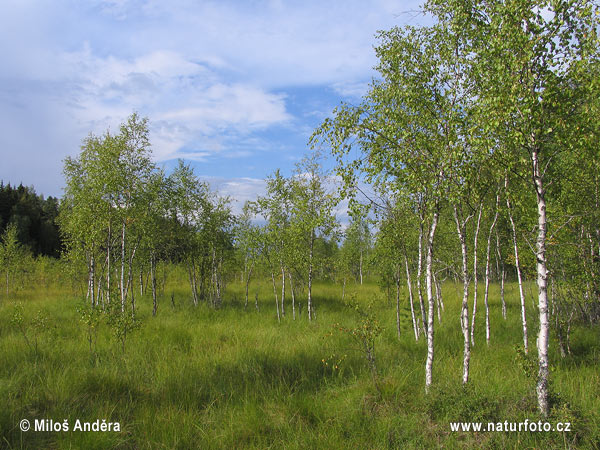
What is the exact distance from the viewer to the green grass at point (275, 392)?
6934 millimetres

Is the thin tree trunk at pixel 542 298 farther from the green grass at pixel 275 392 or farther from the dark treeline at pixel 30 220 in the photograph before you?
the dark treeline at pixel 30 220

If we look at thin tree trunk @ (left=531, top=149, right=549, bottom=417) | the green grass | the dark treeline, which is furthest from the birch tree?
the dark treeline

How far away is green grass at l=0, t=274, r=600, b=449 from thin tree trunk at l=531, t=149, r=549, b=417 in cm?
46

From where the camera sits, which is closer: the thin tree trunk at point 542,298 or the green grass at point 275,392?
the thin tree trunk at point 542,298

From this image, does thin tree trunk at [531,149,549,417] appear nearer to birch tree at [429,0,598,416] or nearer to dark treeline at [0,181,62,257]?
birch tree at [429,0,598,416]

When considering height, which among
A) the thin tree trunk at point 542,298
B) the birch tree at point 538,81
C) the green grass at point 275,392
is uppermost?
→ the birch tree at point 538,81

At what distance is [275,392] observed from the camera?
9141mm

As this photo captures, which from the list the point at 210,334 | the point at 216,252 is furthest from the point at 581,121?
the point at 216,252

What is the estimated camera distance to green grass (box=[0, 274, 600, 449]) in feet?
22.7

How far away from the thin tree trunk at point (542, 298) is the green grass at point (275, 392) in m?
0.46

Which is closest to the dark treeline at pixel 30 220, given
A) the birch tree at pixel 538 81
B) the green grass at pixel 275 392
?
the green grass at pixel 275 392

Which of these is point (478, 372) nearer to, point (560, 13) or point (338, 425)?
point (338, 425)

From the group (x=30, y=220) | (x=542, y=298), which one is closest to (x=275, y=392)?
(x=542, y=298)

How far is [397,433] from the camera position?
7.06 m
